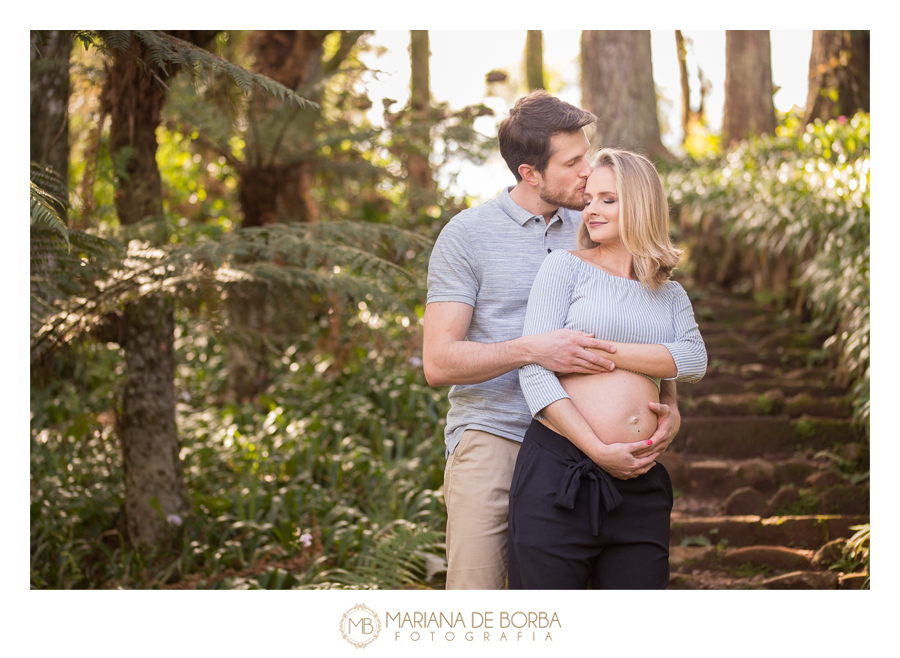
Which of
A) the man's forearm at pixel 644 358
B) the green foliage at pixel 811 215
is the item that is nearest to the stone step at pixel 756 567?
the green foliage at pixel 811 215

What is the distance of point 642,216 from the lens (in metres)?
1.82

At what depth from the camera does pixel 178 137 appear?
7438mm

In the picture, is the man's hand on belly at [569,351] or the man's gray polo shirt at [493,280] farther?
the man's gray polo shirt at [493,280]

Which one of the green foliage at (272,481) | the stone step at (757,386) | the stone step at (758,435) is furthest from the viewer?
the stone step at (757,386)

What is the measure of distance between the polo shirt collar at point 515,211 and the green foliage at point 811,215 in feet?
7.76

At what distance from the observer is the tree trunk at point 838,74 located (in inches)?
260

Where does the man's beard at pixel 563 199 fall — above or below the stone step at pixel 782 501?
above

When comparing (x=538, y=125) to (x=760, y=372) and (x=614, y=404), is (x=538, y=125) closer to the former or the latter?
(x=614, y=404)

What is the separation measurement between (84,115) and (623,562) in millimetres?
5275

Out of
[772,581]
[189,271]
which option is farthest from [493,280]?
[772,581]
